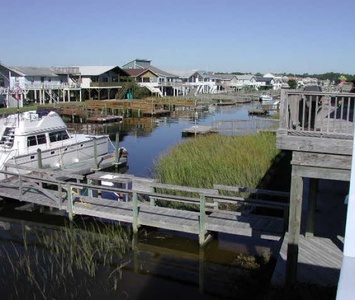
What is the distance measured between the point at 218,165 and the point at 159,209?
3.88m

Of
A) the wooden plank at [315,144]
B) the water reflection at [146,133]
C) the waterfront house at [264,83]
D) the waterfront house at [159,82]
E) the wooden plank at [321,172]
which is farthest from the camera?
the waterfront house at [264,83]

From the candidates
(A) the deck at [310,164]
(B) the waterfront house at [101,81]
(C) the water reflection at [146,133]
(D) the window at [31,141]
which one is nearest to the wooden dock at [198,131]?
(C) the water reflection at [146,133]

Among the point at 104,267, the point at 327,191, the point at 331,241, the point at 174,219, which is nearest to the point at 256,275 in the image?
the point at 331,241

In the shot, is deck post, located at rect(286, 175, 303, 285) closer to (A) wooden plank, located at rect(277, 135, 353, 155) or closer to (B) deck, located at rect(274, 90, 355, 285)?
(B) deck, located at rect(274, 90, 355, 285)

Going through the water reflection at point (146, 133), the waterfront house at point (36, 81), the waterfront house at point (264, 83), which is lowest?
the water reflection at point (146, 133)

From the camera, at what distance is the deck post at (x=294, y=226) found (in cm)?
770

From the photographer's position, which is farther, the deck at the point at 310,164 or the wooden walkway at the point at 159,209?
the wooden walkway at the point at 159,209

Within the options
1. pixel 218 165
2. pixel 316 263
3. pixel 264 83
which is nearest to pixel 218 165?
pixel 218 165

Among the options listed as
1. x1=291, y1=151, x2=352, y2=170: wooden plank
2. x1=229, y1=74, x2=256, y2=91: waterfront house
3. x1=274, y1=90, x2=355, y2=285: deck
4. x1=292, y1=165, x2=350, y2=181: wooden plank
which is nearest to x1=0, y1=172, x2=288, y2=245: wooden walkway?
x1=274, y1=90, x2=355, y2=285: deck

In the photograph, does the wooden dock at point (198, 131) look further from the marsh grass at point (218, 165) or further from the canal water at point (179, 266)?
the canal water at point (179, 266)

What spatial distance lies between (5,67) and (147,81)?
30711 mm

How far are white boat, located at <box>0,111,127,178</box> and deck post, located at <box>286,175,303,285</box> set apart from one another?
12.9 m

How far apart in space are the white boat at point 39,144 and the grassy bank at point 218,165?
219 inches

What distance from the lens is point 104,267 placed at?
35.4ft
